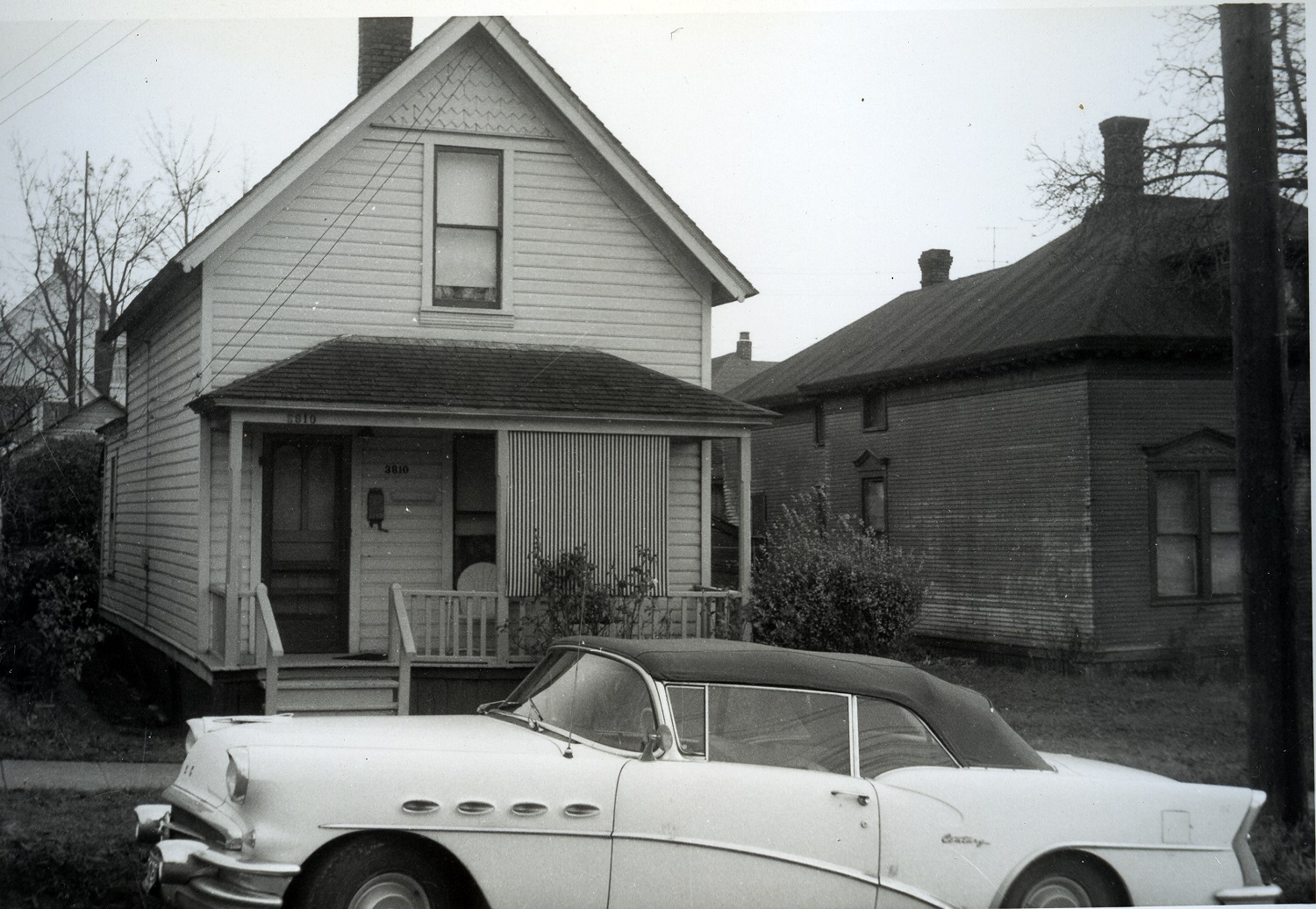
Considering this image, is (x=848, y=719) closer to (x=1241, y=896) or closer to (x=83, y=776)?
(x=1241, y=896)

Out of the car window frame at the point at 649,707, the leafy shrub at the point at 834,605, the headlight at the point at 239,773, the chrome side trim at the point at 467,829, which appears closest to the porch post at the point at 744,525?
the leafy shrub at the point at 834,605

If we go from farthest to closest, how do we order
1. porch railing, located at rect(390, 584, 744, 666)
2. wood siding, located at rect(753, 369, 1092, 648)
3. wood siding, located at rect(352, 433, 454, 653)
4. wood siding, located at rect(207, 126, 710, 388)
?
wood siding, located at rect(753, 369, 1092, 648), wood siding, located at rect(352, 433, 454, 653), wood siding, located at rect(207, 126, 710, 388), porch railing, located at rect(390, 584, 744, 666)

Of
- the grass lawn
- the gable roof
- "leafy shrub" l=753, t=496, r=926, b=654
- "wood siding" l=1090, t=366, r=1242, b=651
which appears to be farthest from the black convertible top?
the gable roof

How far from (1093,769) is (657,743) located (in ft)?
7.15

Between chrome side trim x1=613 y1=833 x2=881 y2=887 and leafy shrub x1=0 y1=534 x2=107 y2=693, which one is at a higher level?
leafy shrub x1=0 y1=534 x2=107 y2=693

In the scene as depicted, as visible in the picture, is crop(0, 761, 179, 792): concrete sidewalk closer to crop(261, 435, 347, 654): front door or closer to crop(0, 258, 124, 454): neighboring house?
crop(261, 435, 347, 654): front door

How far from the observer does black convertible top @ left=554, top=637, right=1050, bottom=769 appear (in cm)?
537

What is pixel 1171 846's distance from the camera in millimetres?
5492

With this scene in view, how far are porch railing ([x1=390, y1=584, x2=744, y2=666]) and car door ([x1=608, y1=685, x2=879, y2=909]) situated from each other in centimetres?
456

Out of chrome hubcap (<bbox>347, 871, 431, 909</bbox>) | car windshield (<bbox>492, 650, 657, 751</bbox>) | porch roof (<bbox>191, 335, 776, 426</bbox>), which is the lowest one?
chrome hubcap (<bbox>347, 871, 431, 909</bbox>)

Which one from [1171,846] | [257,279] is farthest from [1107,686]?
[257,279]

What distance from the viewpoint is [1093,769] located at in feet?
18.7

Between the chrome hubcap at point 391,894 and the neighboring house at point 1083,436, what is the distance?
5748 millimetres

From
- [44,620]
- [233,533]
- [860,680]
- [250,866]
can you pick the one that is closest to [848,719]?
[860,680]
